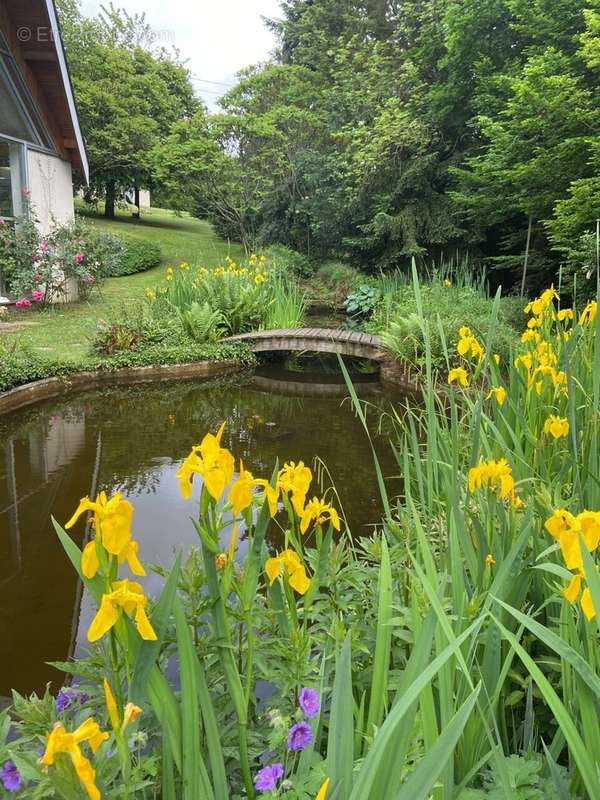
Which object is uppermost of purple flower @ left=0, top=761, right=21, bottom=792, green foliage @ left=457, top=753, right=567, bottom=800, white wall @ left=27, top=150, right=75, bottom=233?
white wall @ left=27, top=150, right=75, bottom=233

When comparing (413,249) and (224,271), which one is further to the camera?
Answer: (413,249)

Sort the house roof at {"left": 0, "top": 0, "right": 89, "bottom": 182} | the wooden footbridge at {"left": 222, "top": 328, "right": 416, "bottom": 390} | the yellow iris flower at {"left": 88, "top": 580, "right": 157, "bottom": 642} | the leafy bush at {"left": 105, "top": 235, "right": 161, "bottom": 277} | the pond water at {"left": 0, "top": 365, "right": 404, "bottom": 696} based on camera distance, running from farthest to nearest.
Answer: the leafy bush at {"left": 105, "top": 235, "right": 161, "bottom": 277}, the house roof at {"left": 0, "top": 0, "right": 89, "bottom": 182}, the wooden footbridge at {"left": 222, "top": 328, "right": 416, "bottom": 390}, the pond water at {"left": 0, "top": 365, "right": 404, "bottom": 696}, the yellow iris flower at {"left": 88, "top": 580, "right": 157, "bottom": 642}

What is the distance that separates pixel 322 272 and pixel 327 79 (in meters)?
6.48

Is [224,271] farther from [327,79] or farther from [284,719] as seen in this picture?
[327,79]

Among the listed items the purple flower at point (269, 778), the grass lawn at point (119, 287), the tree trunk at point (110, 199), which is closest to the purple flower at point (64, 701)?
the purple flower at point (269, 778)

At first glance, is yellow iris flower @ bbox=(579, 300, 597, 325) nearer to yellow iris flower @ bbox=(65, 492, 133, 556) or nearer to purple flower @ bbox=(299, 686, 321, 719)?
purple flower @ bbox=(299, 686, 321, 719)

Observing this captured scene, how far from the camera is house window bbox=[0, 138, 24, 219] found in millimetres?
8773

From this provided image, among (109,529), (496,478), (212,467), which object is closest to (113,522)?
(109,529)

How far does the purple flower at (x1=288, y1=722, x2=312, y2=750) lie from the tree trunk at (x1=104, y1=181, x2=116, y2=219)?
73.0 ft

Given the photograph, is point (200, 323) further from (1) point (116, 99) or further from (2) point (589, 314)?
(1) point (116, 99)

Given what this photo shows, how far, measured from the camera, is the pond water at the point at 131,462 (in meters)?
2.39

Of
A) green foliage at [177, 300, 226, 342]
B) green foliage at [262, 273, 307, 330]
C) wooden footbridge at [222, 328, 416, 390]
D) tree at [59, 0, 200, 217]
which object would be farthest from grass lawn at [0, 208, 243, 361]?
green foliage at [262, 273, 307, 330]

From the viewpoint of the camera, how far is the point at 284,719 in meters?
0.92

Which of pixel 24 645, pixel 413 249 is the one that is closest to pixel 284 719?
pixel 24 645
